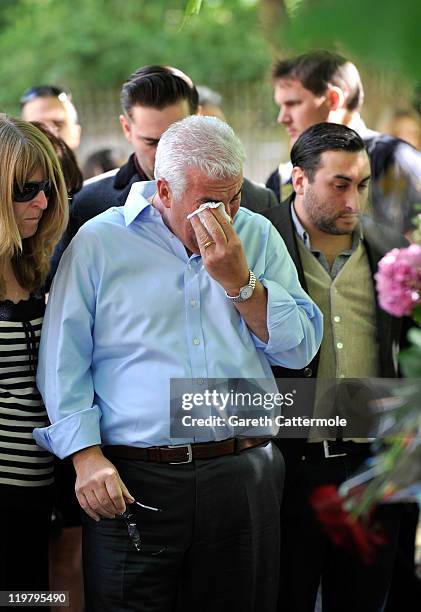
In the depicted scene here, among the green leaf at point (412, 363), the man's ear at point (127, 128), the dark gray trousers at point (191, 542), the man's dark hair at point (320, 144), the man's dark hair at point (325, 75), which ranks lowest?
the dark gray trousers at point (191, 542)

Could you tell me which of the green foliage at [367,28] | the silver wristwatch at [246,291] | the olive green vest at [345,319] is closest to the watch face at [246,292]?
the silver wristwatch at [246,291]

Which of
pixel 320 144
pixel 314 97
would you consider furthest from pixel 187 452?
pixel 314 97

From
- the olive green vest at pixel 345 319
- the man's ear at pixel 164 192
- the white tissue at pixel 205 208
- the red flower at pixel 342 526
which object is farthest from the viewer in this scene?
the olive green vest at pixel 345 319

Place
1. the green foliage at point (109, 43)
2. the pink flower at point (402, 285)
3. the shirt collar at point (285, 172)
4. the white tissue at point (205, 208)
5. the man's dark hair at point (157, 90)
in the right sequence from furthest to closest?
the green foliage at point (109, 43) → the shirt collar at point (285, 172) → the man's dark hair at point (157, 90) → the white tissue at point (205, 208) → the pink flower at point (402, 285)

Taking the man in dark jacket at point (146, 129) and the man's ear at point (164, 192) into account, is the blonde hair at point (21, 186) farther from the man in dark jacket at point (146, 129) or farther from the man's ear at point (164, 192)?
the man in dark jacket at point (146, 129)

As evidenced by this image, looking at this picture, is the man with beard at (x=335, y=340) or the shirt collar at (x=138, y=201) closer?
the shirt collar at (x=138, y=201)

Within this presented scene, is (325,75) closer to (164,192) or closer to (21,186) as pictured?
(164,192)

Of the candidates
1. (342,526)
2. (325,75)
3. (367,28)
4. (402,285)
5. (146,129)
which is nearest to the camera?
(367,28)

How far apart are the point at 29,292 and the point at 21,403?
1.02 feet

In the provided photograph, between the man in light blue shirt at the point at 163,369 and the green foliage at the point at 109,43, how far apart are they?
11062 mm

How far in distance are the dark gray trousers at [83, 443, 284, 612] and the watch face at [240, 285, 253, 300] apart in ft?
1.48

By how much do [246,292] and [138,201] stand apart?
0.43 metres

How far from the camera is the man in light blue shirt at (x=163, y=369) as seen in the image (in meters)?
2.59

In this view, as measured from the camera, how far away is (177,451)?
2609 millimetres
